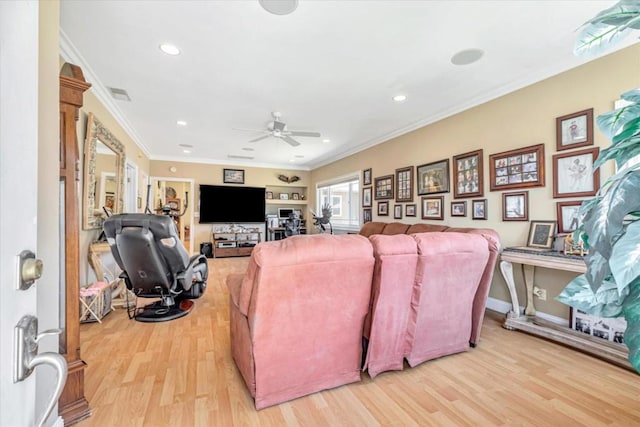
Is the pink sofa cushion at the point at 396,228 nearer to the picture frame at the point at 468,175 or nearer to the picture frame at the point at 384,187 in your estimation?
the picture frame at the point at 384,187

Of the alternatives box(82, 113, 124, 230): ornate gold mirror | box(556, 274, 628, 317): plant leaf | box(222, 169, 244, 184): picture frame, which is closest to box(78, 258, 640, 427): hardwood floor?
box(556, 274, 628, 317): plant leaf

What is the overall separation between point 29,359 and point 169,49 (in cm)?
274

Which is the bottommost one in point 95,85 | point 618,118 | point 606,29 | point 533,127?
point 618,118

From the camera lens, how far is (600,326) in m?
2.34

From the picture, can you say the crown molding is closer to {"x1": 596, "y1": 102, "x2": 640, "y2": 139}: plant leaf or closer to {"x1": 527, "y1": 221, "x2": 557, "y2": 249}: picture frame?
{"x1": 596, "y1": 102, "x2": 640, "y2": 139}: plant leaf

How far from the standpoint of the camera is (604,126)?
2.46ft

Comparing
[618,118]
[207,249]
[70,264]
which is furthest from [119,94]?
[618,118]

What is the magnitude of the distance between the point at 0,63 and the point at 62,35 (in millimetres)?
2676

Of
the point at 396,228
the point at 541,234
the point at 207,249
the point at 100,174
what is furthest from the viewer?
the point at 207,249

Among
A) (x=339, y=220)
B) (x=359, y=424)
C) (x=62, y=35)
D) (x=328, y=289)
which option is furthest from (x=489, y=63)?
(x=339, y=220)

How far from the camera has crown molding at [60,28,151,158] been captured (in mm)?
2412

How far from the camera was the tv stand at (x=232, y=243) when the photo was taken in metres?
7.09

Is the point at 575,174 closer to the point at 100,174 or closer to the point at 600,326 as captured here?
the point at 600,326

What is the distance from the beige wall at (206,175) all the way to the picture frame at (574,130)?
6373 millimetres
